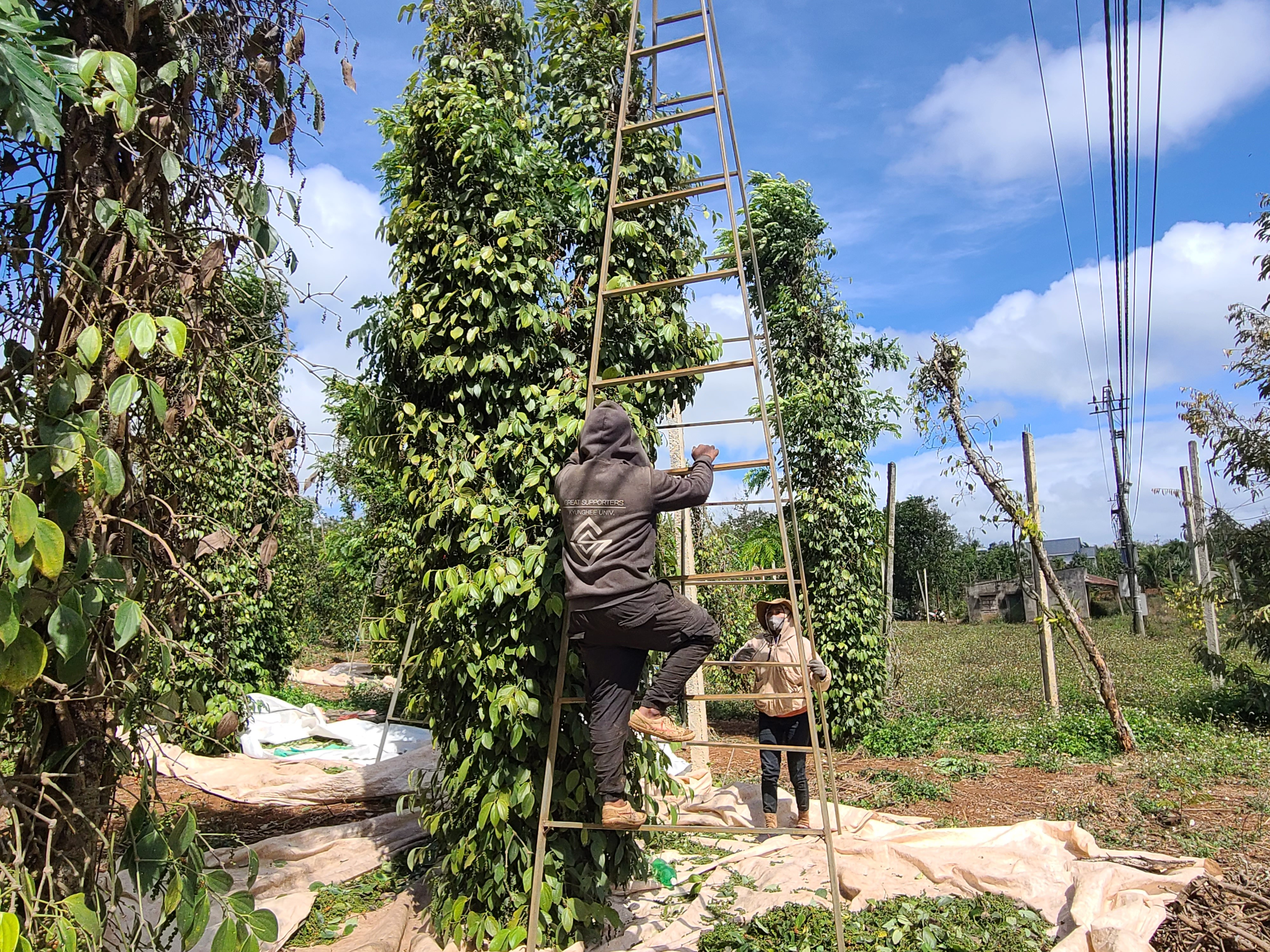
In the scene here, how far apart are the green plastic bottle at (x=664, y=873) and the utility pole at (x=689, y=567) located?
2206 mm

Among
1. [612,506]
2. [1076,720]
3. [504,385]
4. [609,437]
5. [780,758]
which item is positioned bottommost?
[1076,720]

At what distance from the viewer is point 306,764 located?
7789 mm

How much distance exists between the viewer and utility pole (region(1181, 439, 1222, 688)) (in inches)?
398

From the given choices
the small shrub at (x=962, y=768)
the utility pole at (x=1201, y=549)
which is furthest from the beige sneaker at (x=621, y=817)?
the utility pole at (x=1201, y=549)

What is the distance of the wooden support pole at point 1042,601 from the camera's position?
9.17 meters

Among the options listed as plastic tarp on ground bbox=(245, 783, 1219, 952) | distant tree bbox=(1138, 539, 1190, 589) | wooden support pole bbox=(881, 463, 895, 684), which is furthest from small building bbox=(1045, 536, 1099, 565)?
plastic tarp on ground bbox=(245, 783, 1219, 952)

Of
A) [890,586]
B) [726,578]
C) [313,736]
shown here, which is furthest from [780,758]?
[890,586]

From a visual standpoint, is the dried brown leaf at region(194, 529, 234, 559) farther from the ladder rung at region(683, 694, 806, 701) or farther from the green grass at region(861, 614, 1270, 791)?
the green grass at region(861, 614, 1270, 791)

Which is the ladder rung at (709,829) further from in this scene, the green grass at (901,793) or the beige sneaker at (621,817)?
the green grass at (901,793)

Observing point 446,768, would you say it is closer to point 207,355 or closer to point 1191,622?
point 207,355

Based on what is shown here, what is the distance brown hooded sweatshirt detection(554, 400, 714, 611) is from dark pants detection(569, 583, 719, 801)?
108mm

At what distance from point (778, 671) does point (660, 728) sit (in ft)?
10.0

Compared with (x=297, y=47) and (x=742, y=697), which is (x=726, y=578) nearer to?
(x=742, y=697)

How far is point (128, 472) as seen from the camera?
2.19 meters
